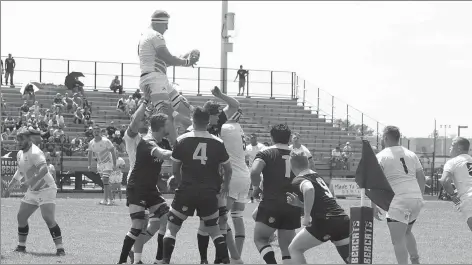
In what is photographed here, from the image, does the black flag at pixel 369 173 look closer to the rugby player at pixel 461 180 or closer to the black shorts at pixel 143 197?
the black shorts at pixel 143 197

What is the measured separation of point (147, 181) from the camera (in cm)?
1159

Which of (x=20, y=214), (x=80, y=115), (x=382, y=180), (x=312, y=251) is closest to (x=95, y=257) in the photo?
(x=20, y=214)

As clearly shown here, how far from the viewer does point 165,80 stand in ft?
38.7

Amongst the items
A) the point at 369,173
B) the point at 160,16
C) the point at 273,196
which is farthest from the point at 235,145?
the point at 369,173

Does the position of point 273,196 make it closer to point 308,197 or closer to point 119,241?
point 308,197

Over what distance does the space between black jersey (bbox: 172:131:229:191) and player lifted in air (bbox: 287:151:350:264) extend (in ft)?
3.04

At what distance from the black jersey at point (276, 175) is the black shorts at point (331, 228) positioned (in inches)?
36.6

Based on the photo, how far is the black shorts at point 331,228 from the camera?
10.1 m

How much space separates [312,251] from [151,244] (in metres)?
2.85

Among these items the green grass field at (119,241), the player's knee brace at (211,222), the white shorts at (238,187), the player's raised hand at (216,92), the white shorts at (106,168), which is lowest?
the green grass field at (119,241)

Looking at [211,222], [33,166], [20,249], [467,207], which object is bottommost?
[20,249]

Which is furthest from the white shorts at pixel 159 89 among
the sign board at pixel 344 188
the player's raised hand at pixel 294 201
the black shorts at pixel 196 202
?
the sign board at pixel 344 188

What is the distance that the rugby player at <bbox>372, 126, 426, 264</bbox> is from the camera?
1163 cm

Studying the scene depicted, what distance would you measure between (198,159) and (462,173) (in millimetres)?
5446
